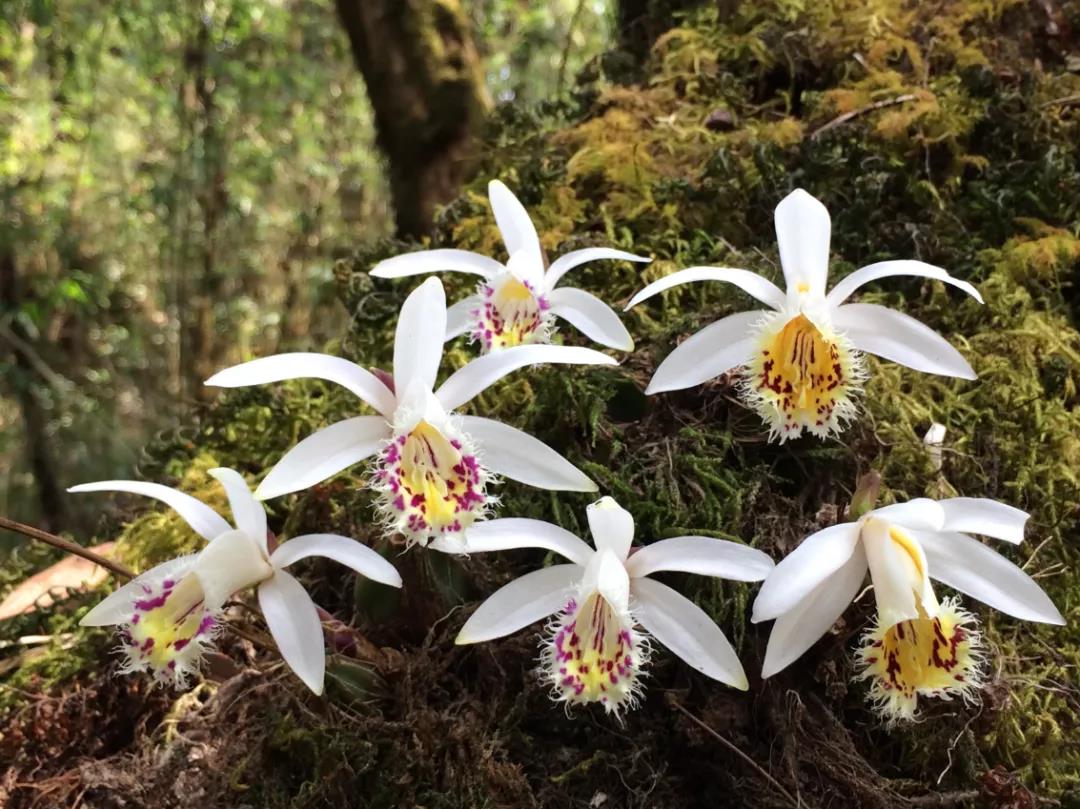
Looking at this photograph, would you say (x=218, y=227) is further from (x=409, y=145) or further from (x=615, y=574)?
(x=615, y=574)

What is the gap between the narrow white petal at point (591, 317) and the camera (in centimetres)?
176

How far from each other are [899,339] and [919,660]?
64cm

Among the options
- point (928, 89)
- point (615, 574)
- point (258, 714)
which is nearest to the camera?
point (615, 574)

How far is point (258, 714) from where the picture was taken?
1.73 metres

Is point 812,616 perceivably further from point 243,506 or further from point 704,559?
point 243,506

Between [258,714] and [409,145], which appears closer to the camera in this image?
[258,714]

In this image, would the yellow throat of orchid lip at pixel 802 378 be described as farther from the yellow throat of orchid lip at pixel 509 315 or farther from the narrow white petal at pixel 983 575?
the yellow throat of orchid lip at pixel 509 315

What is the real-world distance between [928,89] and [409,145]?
2.58 meters

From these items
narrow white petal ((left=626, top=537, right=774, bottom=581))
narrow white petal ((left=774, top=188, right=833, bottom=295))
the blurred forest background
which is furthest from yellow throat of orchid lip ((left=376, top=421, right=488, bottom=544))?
the blurred forest background

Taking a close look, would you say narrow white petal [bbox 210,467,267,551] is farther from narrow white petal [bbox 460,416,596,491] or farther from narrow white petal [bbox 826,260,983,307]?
narrow white petal [bbox 826,260,983,307]

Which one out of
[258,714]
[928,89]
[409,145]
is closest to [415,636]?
[258,714]

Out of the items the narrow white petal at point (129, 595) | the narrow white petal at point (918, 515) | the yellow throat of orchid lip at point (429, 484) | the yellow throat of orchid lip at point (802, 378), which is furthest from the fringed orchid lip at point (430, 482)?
the narrow white petal at point (918, 515)

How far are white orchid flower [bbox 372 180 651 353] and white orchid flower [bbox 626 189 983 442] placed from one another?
226 mm

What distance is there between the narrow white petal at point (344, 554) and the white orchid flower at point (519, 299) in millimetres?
579
